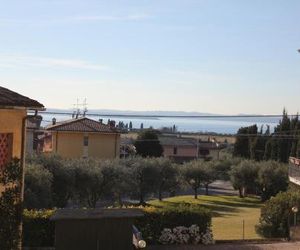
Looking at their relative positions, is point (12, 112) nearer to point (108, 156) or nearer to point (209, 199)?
point (209, 199)

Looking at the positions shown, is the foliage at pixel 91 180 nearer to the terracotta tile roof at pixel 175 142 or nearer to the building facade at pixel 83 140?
the building facade at pixel 83 140

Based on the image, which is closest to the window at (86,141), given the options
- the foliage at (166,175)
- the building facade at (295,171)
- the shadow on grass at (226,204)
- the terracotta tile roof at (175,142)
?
the foliage at (166,175)

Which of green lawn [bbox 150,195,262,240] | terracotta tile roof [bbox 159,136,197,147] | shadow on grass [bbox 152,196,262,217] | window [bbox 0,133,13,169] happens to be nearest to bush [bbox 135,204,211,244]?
green lawn [bbox 150,195,262,240]

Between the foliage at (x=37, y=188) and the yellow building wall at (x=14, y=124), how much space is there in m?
12.8

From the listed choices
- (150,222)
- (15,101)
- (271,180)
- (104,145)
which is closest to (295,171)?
(271,180)

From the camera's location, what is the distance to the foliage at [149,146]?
73.3 metres

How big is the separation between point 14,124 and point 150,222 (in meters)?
7.93

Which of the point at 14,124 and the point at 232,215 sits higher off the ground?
the point at 14,124

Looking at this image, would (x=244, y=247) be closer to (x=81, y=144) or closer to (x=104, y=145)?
(x=81, y=144)

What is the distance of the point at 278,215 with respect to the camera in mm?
23703

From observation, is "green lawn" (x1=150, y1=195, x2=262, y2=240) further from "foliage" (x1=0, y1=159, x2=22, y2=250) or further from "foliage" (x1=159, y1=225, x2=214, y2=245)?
"foliage" (x1=0, y1=159, x2=22, y2=250)

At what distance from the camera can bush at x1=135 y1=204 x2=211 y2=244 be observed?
19.0 metres

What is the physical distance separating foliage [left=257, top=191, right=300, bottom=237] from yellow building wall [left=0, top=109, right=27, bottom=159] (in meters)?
13.8

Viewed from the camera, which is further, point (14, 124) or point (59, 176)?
point (59, 176)
